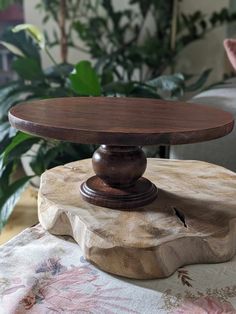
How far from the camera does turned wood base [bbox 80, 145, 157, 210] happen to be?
76cm

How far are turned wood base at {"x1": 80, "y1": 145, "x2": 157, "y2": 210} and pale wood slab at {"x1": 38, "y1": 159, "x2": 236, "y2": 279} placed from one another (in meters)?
0.02

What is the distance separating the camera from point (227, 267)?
2.28 ft

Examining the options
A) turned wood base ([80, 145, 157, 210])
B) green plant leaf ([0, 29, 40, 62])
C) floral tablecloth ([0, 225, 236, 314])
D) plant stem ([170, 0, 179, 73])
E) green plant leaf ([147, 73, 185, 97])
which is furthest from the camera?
plant stem ([170, 0, 179, 73])

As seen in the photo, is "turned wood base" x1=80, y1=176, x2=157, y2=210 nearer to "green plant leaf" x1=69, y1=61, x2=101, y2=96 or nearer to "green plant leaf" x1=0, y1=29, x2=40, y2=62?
"green plant leaf" x1=69, y1=61, x2=101, y2=96

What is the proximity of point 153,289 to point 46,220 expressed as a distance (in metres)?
0.26

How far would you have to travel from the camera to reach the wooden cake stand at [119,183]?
25.6 inches

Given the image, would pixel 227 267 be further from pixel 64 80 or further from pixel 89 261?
pixel 64 80

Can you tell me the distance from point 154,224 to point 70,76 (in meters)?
0.68

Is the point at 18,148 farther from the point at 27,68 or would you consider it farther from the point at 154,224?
the point at 154,224

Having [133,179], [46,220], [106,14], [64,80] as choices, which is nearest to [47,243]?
[46,220]

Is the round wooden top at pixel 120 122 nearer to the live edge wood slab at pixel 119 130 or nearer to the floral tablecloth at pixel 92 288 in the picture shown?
the live edge wood slab at pixel 119 130

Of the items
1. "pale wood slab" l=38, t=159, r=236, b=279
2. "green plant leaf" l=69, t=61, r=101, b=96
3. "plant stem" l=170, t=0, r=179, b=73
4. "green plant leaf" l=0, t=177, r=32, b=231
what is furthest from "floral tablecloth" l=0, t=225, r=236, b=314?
"plant stem" l=170, t=0, r=179, b=73

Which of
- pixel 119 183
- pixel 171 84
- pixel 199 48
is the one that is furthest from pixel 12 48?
pixel 199 48

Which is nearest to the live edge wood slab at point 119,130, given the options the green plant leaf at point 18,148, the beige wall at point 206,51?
the green plant leaf at point 18,148
